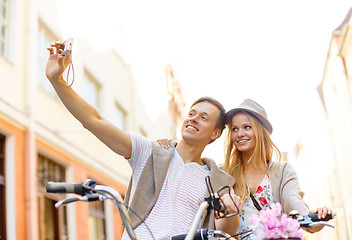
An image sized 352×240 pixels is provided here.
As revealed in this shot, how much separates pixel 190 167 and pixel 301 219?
95cm

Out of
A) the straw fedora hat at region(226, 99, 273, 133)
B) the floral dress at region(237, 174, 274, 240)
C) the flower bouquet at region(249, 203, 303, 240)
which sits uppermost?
the straw fedora hat at region(226, 99, 273, 133)

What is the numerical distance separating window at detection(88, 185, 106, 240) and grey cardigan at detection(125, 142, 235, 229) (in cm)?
1005

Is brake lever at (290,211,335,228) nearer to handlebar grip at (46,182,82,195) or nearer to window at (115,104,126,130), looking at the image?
handlebar grip at (46,182,82,195)

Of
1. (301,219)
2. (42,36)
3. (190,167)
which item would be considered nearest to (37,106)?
(42,36)

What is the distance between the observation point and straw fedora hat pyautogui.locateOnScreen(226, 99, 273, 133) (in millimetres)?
3945

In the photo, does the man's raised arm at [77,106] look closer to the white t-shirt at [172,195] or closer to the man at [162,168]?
the man at [162,168]

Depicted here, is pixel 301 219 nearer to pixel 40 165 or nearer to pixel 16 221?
pixel 16 221

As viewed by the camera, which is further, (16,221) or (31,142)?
(31,142)

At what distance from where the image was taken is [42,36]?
38.5ft

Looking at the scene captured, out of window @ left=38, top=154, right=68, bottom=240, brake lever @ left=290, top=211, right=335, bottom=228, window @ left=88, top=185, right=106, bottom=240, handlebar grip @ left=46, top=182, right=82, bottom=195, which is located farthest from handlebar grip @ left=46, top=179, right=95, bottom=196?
window @ left=88, top=185, right=106, bottom=240

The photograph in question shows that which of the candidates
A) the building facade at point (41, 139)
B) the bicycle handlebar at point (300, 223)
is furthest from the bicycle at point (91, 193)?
the building facade at point (41, 139)

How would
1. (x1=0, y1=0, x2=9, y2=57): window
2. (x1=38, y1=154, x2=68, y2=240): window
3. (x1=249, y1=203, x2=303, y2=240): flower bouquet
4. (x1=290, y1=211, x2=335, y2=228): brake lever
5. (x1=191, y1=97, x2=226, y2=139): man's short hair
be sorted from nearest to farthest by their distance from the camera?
(x1=249, y1=203, x2=303, y2=240): flower bouquet
(x1=290, y1=211, x2=335, y2=228): brake lever
(x1=191, y1=97, x2=226, y2=139): man's short hair
(x1=0, y1=0, x2=9, y2=57): window
(x1=38, y1=154, x2=68, y2=240): window

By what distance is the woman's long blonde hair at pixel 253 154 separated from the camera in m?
3.92

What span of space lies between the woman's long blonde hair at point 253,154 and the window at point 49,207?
7.00 metres
